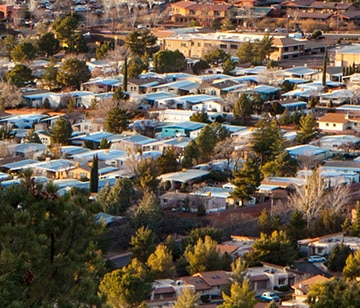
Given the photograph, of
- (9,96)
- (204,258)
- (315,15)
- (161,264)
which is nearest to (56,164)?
(204,258)

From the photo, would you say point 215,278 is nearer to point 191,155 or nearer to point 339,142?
point 191,155

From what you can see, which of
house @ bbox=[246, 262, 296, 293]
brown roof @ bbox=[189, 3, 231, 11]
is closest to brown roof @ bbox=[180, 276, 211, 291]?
house @ bbox=[246, 262, 296, 293]

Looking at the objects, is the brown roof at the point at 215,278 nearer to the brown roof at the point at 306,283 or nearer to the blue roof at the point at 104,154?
the brown roof at the point at 306,283

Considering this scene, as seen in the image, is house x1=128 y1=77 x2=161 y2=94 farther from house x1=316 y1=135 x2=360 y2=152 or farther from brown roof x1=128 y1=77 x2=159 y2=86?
house x1=316 y1=135 x2=360 y2=152

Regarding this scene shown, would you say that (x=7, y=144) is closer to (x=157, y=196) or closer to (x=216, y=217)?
(x=157, y=196)

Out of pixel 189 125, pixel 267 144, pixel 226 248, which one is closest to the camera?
pixel 226 248

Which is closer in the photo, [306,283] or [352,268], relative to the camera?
[306,283]

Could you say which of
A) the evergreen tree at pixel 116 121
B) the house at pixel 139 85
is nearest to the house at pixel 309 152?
the evergreen tree at pixel 116 121
